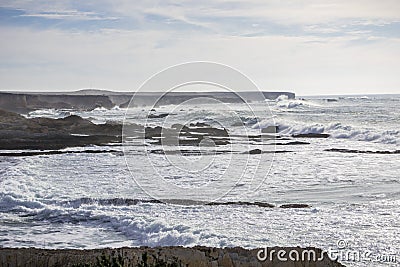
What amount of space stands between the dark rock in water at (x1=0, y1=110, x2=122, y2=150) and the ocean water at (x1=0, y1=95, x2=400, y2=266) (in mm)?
8914

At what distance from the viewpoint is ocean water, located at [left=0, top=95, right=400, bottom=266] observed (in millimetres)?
10469

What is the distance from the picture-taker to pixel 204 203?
577 inches

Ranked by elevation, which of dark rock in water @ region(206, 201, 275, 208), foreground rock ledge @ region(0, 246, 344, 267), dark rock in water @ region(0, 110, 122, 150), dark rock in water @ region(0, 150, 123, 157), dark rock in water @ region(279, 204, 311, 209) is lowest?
dark rock in water @ region(279, 204, 311, 209)

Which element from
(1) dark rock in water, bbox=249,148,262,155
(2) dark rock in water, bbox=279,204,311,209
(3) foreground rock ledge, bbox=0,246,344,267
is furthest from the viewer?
(1) dark rock in water, bbox=249,148,262,155

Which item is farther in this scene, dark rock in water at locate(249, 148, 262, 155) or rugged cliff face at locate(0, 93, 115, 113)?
rugged cliff face at locate(0, 93, 115, 113)

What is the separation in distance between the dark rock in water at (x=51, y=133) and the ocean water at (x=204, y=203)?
8914mm

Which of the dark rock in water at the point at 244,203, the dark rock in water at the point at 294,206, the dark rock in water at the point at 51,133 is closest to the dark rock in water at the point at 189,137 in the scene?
the dark rock in water at the point at 51,133

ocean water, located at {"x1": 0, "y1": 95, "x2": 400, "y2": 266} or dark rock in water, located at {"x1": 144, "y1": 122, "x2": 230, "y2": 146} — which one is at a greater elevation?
dark rock in water, located at {"x1": 144, "y1": 122, "x2": 230, "y2": 146}

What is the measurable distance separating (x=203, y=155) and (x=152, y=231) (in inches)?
734

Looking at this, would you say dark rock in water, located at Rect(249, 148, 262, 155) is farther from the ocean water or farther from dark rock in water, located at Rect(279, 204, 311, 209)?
dark rock in water, located at Rect(279, 204, 311, 209)

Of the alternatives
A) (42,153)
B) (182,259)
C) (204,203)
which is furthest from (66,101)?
(182,259)

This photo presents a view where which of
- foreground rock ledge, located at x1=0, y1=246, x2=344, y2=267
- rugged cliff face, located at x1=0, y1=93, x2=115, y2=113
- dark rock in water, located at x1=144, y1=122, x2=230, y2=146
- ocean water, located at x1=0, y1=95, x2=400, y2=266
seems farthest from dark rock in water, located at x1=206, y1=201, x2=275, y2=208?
rugged cliff face, located at x1=0, y1=93, x2=115, y2=113

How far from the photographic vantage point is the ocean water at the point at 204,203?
34.3 ft

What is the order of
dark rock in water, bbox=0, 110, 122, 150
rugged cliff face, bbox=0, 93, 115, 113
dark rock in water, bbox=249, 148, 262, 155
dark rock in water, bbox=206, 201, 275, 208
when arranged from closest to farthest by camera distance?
1. dark rock in water, bbox=206, 201, 275, 208
2. dark rock in water, bbox=249, 148, 262, 155
3. dark rock in water, bbox=0, 110, 122, 150
4. rugged cliff face, bbox=0, 93, 115, 113
